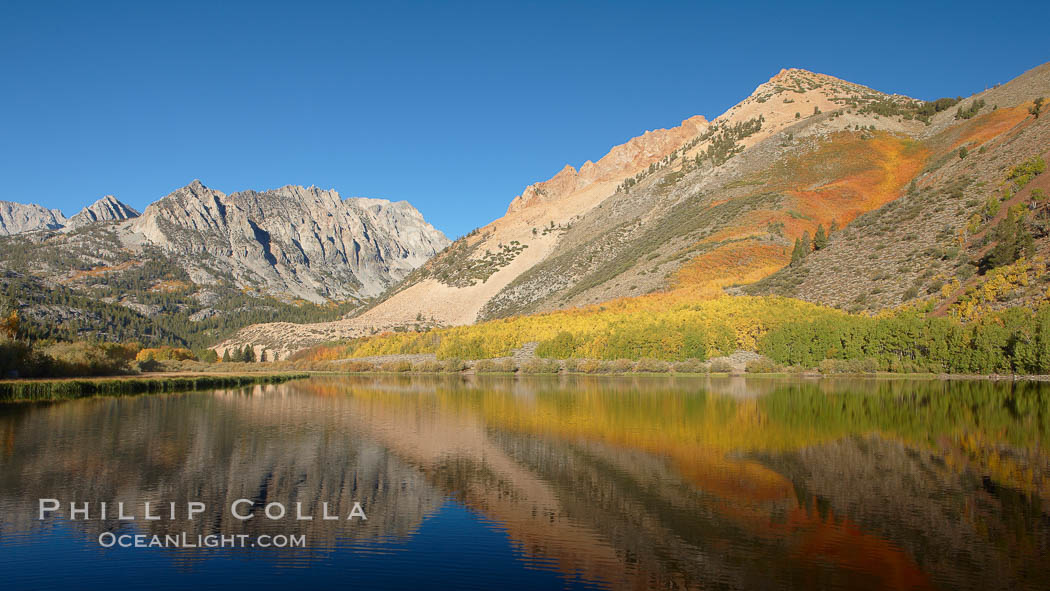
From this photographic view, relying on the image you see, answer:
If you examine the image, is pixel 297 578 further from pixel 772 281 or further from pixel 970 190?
pixel 970 190

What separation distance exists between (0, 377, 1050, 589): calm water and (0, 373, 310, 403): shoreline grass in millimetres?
16586

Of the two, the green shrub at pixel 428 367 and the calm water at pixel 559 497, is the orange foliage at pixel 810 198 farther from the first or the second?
the calm water at pixel 559 497

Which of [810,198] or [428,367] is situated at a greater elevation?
[810,198]

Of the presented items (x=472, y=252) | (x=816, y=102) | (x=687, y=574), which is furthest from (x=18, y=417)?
(x=816, y=102)

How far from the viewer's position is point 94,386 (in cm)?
5556

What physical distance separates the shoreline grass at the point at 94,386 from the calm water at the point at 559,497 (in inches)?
653

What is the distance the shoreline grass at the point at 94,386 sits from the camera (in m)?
48.4

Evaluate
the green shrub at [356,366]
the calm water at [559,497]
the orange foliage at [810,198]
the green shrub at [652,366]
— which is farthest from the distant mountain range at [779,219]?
the calm water at [559,497]

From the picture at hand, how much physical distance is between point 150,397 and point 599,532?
4954cm

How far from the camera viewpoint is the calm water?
1252 centimetres

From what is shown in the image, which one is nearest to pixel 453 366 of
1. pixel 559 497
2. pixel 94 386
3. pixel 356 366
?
pixel 356 366

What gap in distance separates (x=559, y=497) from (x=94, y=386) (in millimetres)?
52749

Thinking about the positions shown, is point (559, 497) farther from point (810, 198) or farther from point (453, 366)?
point (810, 198)

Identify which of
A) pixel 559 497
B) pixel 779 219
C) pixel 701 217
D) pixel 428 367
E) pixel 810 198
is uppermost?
pixel 810 198
